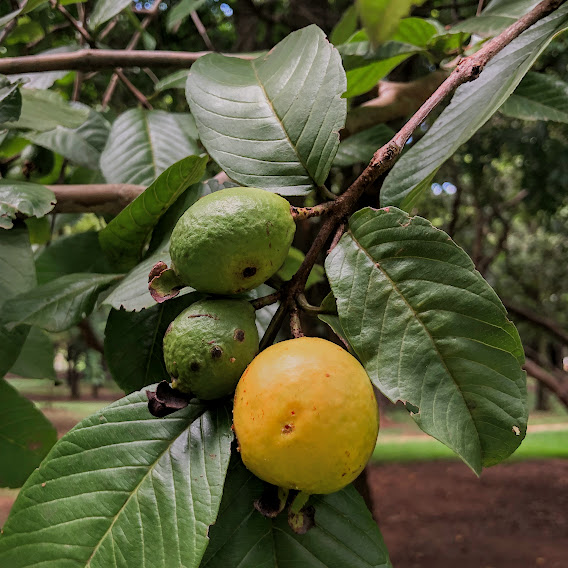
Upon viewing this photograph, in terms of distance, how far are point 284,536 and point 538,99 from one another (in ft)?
3.75

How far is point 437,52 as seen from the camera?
1310mm

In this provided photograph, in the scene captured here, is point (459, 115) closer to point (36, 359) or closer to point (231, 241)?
point (231, 241)

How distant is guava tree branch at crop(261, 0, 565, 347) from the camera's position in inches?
22.8

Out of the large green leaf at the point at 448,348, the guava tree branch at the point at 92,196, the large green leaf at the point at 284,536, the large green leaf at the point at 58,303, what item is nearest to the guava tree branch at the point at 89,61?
the guava tree branch at the point at 92,196

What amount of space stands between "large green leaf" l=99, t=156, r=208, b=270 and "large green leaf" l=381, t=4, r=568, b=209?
0.93ft

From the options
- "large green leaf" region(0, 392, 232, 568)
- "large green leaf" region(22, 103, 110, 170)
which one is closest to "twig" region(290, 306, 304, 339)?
"large green leaf" region(0, 392, 232, 568)

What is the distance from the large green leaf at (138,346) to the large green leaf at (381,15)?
618mm

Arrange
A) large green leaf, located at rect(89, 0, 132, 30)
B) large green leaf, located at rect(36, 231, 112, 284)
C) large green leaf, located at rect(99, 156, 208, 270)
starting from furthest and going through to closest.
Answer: large green leaf, located at rect(89, 0, 132, 30) → large green leaf, located at rect(36, 231, 112, 284) → large green leaf, located at rect(99, 156, 208, 270)

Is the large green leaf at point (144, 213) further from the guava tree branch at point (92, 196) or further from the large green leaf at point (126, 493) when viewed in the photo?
the large green leaf at point (126, 493)

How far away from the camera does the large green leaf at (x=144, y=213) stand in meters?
0.78

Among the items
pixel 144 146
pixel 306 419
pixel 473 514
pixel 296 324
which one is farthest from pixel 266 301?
pixel 473 514

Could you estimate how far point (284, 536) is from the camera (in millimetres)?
584

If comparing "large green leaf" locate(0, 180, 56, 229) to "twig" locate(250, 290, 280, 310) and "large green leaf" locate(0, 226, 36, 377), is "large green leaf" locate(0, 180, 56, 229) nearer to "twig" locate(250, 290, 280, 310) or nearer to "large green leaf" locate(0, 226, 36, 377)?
"large green leaf" locate(0, 226, 36, 377)

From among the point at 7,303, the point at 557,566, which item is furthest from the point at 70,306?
the point at 557,566
